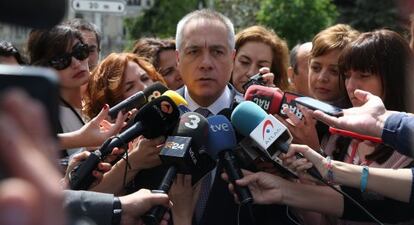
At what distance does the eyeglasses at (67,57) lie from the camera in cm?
356

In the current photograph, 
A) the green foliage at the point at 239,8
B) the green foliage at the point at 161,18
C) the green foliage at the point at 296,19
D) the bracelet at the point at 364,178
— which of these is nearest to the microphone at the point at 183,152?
the bracelet at the point at 364,178

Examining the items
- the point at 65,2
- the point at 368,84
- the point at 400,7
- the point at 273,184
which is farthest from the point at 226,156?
the point at 65,2

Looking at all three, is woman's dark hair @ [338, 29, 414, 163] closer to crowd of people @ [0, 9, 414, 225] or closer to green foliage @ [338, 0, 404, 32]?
crowd of people @ [0, 9, 414, 225]

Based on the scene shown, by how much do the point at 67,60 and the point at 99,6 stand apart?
2.67 m

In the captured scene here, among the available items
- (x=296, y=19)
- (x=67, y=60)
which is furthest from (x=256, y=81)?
(x=296, y=19)

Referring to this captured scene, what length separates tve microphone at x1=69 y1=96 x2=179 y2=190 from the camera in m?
2.16

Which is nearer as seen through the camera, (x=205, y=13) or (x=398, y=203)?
(x=398, y=203)

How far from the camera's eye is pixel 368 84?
273 centimetres

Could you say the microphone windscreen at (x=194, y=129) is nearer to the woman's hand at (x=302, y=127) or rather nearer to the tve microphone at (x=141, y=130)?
the tve microphone at (x=141, y=130)

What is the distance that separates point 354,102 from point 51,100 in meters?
2.16

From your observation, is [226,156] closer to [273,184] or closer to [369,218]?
[273,184]

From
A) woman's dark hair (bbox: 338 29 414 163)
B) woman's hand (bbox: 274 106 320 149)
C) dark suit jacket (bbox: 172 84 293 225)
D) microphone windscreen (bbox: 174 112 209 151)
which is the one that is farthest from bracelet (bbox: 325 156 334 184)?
woman's dark hair (bbox: 338 29 414 163)

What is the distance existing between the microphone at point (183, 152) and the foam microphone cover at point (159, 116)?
1.8 inches

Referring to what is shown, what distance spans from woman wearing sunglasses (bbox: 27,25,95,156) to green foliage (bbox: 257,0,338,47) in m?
12.4
